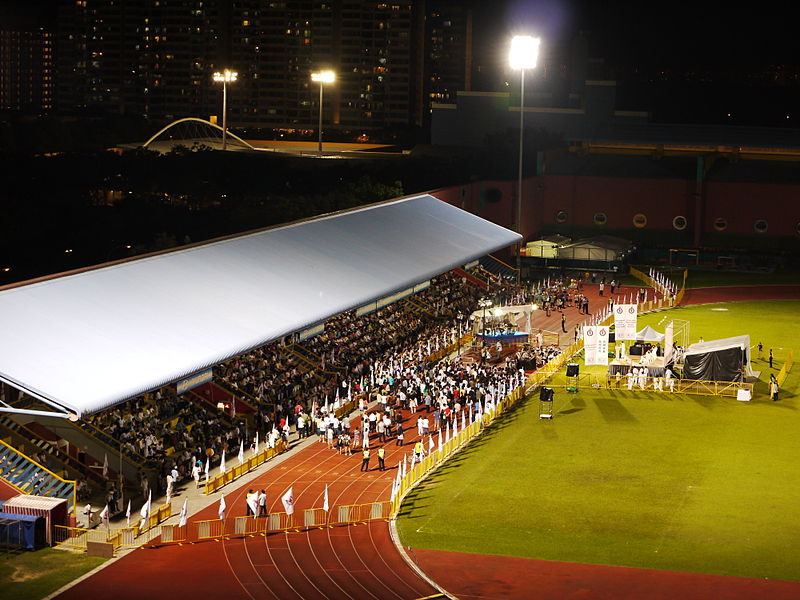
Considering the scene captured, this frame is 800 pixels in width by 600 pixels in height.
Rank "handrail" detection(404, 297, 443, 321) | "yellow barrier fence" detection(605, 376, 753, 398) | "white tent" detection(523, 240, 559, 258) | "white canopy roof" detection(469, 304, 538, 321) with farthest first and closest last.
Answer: "white tent" detection(523, 240, 559, 258) < "handrail" detection(404, 297, 443, 321) < "white canopy roof" detection(469, 304, 538, 321) < "yellow barrier fence" detection(605, 376, 753, 398)

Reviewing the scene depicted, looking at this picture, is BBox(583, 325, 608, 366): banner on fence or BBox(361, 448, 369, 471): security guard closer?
BBox(361, 448, 369, 471): security guard

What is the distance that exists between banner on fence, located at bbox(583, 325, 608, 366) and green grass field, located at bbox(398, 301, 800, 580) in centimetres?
154

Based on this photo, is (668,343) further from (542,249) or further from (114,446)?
(542,249)

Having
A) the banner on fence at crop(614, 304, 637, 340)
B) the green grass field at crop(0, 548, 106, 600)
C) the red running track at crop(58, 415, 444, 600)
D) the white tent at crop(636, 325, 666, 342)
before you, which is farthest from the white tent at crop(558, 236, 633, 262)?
the green grass field at crop(0, 548, 106, 600)

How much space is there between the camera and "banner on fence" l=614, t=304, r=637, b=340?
170 feet

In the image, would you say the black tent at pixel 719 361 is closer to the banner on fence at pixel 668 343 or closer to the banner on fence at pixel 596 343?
the banner on fence at pixel 668 343

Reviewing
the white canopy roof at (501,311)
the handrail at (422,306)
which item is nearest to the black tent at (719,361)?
the white canopy roof at (501,311)

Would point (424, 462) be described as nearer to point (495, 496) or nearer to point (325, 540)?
point (495, 496)

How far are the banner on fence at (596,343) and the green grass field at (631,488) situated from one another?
5.06ft

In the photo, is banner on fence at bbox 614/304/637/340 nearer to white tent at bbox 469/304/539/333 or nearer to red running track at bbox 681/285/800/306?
white tent at bbox 469/304/539/333

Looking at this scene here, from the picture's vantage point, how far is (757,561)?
31312 millimetres

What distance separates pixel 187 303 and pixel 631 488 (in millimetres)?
16436

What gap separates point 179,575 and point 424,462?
12308mm

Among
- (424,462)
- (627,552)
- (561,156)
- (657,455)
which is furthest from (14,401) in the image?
(561,156)
